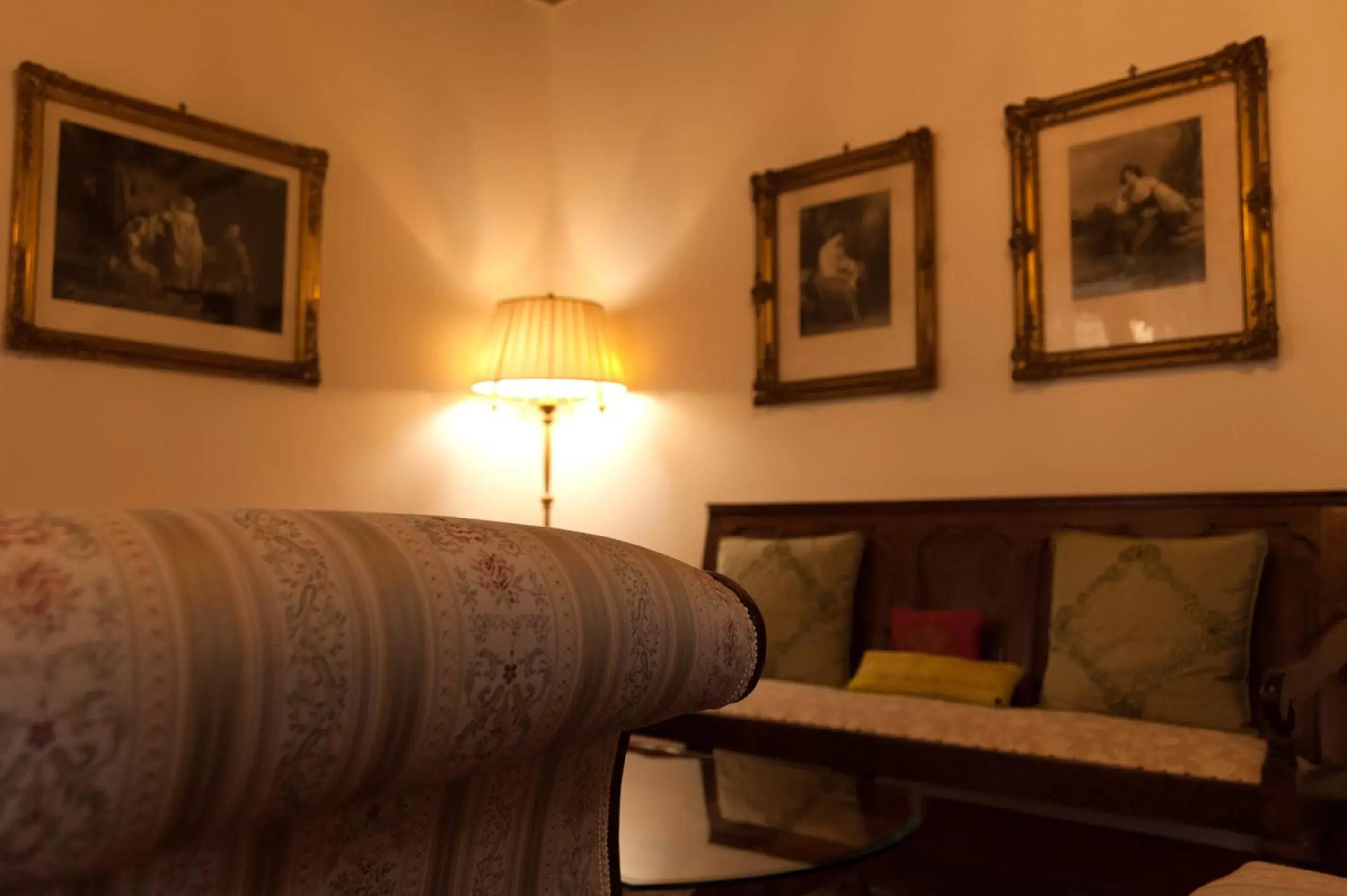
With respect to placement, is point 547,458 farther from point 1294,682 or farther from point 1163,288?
A: point 1294,682

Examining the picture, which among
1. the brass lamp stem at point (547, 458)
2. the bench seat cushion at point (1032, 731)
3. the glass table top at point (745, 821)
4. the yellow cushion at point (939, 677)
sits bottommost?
the glass table top at point (745, 821)

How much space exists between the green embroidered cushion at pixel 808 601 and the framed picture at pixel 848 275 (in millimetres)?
627

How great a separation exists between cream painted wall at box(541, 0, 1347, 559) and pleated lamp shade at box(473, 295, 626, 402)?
0.24m

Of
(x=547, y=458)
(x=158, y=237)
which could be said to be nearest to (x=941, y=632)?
(x=547, y=458)

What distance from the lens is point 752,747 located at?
9.93 ft

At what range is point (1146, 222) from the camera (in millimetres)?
3285

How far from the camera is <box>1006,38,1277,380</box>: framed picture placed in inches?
121

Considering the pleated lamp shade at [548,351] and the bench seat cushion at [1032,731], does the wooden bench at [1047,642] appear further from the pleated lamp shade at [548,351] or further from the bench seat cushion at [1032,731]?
the pleated lamp shade at [548,351]

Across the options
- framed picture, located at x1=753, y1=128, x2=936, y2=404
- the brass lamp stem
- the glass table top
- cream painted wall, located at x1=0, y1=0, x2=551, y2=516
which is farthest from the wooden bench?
cream painted wall, located at x1=0, y1=0, x2=551, y2=516

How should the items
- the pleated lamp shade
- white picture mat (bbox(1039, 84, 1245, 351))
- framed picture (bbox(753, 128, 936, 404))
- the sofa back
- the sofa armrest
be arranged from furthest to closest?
the pleated lamp shade
framed picture (bbox(753, 128, 936, 404))
white picture mat (bbox(1039, 84, 1245, 351))
the sofa back
the sofa armrest

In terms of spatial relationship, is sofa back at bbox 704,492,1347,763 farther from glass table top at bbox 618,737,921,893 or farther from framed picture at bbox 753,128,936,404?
glass table top at bbox 618,737,921,893

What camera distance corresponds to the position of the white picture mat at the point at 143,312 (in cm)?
337

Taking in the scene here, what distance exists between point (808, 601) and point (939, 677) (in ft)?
2.01

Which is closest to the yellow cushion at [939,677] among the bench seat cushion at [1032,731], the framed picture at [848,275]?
the bench seat cushion at [1032,731]
